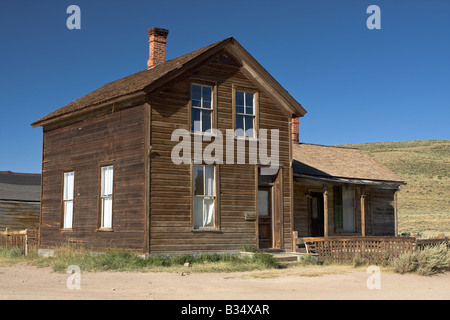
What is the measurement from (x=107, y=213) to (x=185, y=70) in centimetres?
496

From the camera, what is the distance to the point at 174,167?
16.4 m

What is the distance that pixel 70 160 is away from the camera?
19141mm

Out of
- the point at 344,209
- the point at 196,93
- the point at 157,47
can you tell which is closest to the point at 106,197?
the point at 196,93

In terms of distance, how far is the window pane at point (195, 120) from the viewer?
17.0 metres

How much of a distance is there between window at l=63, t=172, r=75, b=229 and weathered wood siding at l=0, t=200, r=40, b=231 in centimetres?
1132

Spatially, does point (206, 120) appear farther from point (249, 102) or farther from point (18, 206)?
point (18, 206)

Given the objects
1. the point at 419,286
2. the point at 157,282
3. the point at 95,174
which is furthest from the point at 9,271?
the point at 419,286

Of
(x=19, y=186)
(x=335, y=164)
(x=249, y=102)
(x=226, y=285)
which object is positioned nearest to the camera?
(x=226, y=285)

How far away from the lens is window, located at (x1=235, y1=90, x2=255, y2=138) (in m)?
18.1

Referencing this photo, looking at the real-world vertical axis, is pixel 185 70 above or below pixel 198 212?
above

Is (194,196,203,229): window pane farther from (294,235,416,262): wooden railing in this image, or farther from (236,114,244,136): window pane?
(294,235,416,262): wooden railing

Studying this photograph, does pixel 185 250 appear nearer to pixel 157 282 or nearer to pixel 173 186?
pixel 173 186
